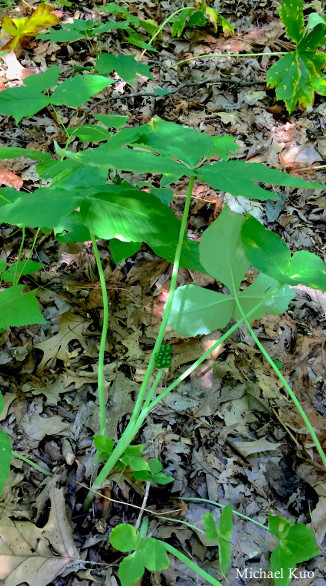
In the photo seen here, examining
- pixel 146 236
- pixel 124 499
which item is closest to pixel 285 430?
pixel 124 499

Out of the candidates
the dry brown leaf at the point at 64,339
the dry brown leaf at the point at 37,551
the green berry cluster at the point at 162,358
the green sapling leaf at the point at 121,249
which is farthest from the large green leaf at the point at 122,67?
the dry brown leaf at the point at 37,551

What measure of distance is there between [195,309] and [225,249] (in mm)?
215

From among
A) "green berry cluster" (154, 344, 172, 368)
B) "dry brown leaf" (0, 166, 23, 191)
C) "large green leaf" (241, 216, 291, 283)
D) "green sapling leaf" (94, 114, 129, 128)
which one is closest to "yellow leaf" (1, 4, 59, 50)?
"dry brown leaf" (0, 166, 23, 191)

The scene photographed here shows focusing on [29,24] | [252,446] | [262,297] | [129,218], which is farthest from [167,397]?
[29,24]

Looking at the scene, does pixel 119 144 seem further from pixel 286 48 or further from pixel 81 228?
pixel 286 48

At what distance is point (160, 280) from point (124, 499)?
107 centimetres

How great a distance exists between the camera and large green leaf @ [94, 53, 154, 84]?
2482 mm

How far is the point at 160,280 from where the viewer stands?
2.08 metres

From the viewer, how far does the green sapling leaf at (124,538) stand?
3.26 feet

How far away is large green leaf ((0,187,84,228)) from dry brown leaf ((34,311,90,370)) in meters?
0.81

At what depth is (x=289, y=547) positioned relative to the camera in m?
1.02

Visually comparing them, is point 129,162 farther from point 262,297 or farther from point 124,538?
point 124,538

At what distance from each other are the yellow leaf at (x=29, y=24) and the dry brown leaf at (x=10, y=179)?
1.38 metres

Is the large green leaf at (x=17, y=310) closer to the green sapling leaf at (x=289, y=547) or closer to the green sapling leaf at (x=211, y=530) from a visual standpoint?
the green sapling leaf at (x=211, y=530)
